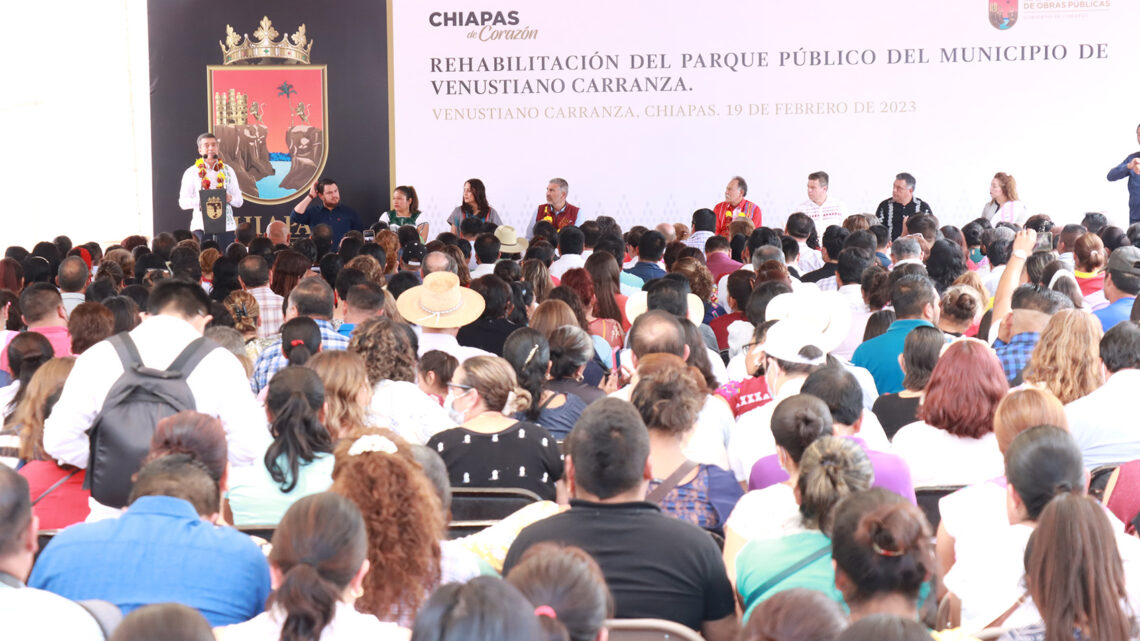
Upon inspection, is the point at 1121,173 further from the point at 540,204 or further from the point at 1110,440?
the point at 1110,440

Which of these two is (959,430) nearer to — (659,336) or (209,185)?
(659,336)

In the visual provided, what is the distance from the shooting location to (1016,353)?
193 inches

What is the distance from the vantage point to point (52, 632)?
2.29 meters

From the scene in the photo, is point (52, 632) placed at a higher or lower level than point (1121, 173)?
lower

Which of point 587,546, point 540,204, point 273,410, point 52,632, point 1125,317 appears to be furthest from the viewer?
point 540,204

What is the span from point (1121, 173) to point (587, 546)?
32.8ft

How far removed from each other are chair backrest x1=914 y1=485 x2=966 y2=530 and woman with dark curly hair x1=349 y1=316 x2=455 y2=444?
5.41ft

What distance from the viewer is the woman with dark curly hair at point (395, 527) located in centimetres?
266

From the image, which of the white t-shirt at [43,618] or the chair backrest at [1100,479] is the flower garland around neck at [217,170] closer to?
the chair backrest at [1100,479]

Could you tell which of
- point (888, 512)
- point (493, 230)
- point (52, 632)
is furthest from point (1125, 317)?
point (493, 230)

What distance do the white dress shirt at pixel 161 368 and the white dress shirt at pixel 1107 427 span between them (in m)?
2.55

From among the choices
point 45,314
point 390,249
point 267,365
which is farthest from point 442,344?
point 390,249

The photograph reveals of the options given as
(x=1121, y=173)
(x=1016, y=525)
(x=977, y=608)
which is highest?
(x=1121, y=173)

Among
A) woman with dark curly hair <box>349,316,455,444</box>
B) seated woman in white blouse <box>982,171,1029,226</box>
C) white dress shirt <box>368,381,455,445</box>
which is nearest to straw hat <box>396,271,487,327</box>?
woman with dark curly hair <box>349,316,455,444</box>
